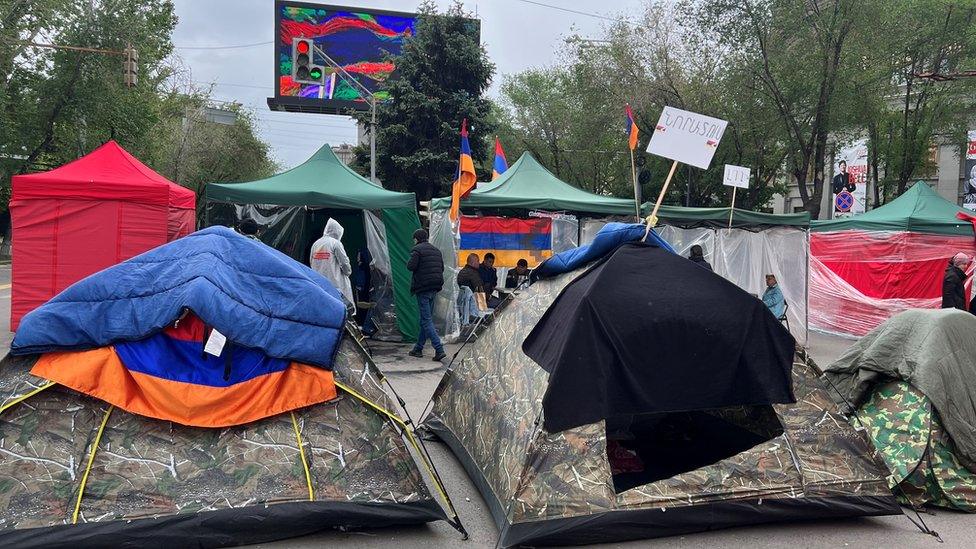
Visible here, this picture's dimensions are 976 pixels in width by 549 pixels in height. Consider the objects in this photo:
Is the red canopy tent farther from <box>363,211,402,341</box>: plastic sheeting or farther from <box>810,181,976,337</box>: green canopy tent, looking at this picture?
<box>810,181,976,337</box>: green canopy tent

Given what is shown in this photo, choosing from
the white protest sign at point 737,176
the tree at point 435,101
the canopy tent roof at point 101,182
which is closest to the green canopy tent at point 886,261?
the white protest sign at point 737,176

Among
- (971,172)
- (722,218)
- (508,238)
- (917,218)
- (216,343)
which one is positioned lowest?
(216,343)

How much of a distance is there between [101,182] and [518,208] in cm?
650

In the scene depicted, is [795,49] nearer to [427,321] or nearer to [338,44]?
[427,321]

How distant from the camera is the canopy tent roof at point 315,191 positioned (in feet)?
36.5

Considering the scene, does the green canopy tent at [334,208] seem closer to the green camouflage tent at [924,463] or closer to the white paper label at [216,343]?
the white paper label at [216,343]

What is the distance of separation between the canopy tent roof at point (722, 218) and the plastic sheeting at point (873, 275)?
8.10 ft

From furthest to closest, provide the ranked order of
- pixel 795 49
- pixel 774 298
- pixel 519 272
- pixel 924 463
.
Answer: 1. pixel 795 49
2. pixel 519 272
3. pixel 774 298
4. pixel 924 463

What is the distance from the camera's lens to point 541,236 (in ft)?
44.0

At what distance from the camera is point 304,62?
1581 centimetres

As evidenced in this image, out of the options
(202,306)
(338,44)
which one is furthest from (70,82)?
(338,44)

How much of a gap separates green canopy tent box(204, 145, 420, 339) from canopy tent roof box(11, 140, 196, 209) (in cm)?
82

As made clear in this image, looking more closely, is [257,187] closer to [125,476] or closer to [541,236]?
[541,236]

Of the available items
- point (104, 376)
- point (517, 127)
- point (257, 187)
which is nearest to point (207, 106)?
point (517, 127)
